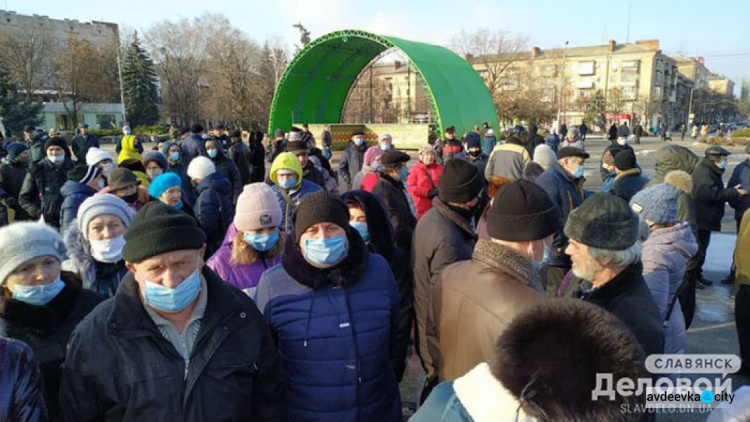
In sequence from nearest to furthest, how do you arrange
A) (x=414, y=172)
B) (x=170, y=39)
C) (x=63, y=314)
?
1. (x=63, y=314)
2. (x=414, y=172)
3. (x=170, y=39)

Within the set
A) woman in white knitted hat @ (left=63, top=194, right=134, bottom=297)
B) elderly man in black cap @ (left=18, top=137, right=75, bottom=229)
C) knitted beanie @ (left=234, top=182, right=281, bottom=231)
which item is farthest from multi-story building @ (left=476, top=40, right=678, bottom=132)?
woman in white knitted hat @ (left=63, top=194, right=134, bottom=297)

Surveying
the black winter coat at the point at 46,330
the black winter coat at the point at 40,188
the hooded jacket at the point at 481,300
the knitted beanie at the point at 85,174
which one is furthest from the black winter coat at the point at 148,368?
the black winter coat at the point at 40,188

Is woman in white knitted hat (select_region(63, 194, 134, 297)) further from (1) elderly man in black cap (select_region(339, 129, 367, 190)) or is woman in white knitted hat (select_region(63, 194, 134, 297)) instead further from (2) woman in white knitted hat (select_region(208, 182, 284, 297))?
(1) elderly man in black cap (select_region(339, 129, 367, 190))

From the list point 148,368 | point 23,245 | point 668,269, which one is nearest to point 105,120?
point 23,245

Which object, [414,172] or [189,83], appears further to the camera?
[189,83]

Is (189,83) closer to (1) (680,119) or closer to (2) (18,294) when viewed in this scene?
(2) (18,294)

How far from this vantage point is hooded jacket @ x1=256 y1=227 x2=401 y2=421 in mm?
2285

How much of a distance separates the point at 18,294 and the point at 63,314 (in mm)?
205

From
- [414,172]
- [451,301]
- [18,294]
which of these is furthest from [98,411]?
[414,172]

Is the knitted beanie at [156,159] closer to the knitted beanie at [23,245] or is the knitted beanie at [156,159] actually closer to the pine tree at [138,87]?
the knitted beanie at [23,245]

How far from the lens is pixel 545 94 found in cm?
6125

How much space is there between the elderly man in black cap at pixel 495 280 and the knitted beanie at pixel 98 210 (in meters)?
2.36

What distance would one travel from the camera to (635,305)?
2174 mm

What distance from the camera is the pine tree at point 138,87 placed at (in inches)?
2084
